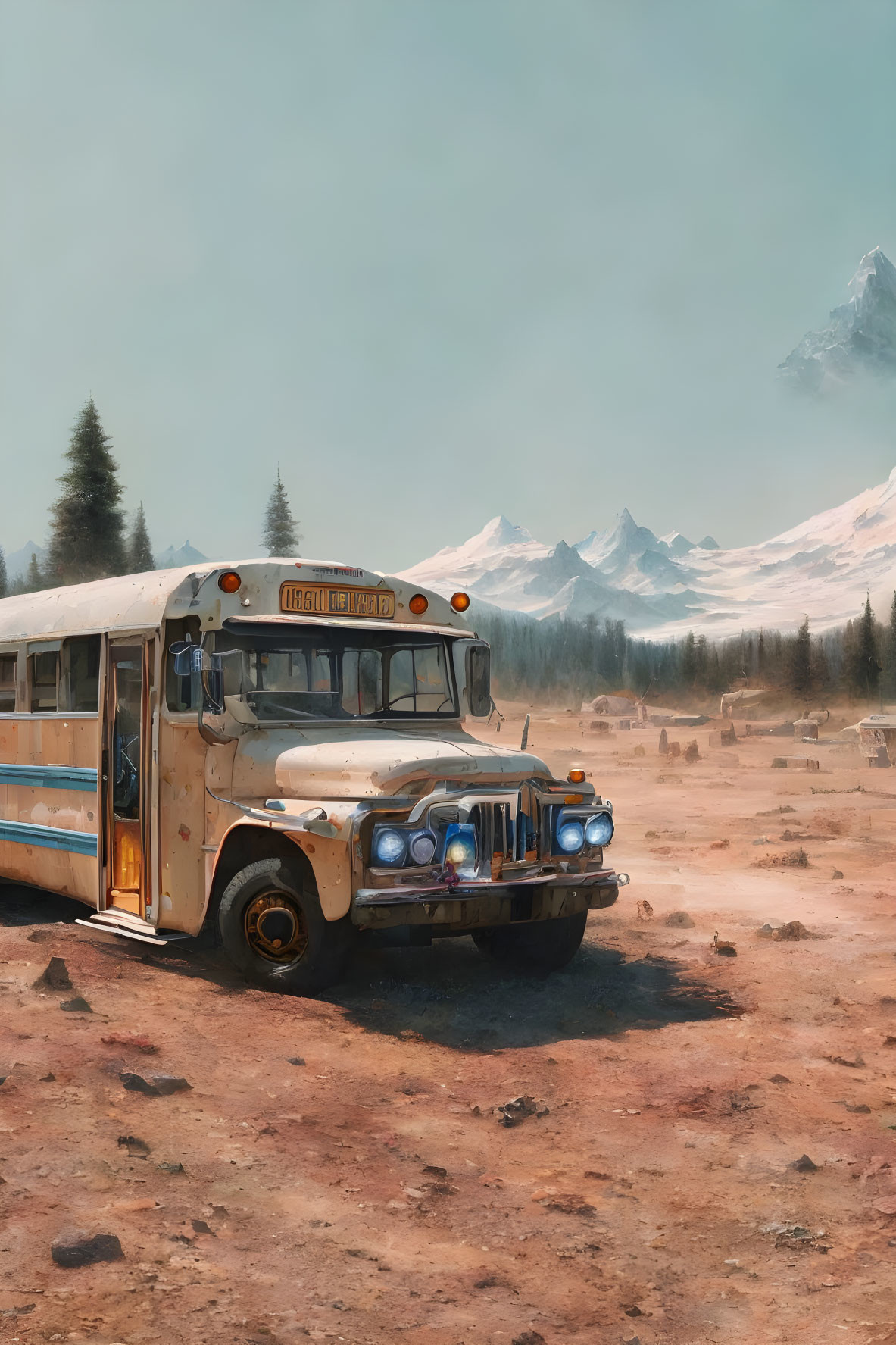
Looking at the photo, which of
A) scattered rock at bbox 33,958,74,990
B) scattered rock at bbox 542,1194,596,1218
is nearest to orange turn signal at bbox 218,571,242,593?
scattered rock at bbox 33,958,74,990

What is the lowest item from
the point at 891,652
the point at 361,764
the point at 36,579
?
the point at 361,764

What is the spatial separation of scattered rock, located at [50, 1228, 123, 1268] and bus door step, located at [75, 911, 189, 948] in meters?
4.20

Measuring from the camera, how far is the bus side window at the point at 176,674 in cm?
810

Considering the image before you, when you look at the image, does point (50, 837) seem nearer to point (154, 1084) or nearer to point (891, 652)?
point (154, 1084)

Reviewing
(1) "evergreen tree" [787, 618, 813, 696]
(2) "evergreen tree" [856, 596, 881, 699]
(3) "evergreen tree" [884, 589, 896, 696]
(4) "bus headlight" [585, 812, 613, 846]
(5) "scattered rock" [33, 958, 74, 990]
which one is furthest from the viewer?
(3) "evergreen tree" [884, 589, 896, 696]

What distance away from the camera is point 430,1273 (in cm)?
420

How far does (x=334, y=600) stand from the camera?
8.41 meters

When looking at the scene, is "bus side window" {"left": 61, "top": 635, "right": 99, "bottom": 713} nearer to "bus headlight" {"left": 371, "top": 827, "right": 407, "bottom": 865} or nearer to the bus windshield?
the bus windshield

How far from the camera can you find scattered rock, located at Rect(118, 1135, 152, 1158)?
4.94m

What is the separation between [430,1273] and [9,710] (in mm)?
7552

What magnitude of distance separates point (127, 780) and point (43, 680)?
1.48 m

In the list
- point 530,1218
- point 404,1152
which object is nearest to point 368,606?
point 404,1152

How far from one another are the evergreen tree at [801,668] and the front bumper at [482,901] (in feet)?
228

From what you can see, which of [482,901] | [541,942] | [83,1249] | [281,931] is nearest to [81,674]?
[281,931]
